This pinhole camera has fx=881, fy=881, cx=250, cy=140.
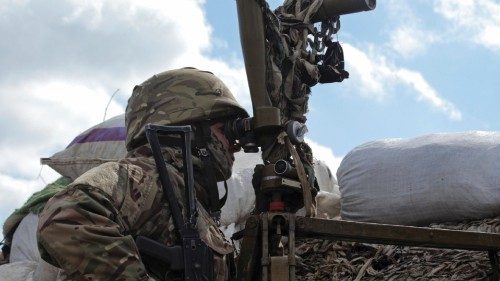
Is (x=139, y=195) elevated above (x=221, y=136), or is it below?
below

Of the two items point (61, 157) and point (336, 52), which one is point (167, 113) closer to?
point (336, 52)

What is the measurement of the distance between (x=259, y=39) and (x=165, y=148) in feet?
2.74

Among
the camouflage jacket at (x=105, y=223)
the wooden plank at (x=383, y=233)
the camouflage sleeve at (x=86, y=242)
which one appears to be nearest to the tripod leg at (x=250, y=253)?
the wooden plank at (x=383, y=233)

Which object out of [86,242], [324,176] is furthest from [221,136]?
[324,176]

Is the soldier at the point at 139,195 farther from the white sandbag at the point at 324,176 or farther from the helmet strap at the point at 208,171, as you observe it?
the white sandbag at the point at 324,176

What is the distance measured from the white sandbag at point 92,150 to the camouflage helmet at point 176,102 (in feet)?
8.78

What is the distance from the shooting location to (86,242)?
7.47ft

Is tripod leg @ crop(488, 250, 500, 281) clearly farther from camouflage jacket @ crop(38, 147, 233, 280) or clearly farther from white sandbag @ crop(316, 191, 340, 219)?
white sandbag @ crop(316, 191, 340, 219)

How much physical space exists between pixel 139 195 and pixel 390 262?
179cm

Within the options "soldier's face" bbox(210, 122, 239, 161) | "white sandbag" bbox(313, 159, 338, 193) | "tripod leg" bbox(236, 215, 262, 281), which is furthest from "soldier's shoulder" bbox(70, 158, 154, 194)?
"white sandbag" bbox(313, 159, 338, 193)

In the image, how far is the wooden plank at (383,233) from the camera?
9.78 feet

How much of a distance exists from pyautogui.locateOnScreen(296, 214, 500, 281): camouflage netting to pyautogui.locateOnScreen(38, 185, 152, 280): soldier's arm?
1704 millimetres

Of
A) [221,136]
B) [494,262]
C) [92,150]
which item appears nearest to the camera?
[221,136]

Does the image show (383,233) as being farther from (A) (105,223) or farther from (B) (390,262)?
(A) (105,223)
